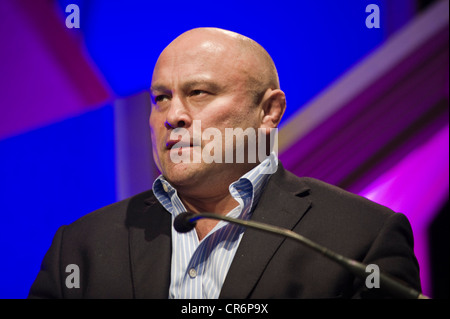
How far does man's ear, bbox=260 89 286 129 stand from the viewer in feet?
5.93

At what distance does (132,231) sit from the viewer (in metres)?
1.73

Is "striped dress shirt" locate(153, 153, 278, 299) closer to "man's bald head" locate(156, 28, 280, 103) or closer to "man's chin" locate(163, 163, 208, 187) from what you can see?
"man's chin" locate(163, 163, 208, 187)

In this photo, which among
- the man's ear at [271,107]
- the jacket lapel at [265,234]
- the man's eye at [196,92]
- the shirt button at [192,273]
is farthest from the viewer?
the man's ear at [271,107]

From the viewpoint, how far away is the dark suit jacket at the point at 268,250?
59.2 inches

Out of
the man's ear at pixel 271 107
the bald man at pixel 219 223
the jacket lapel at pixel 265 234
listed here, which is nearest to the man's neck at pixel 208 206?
the bald man at pixel 219 223

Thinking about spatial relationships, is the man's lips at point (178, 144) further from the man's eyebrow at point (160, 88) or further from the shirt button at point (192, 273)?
the shirt button at point (192, 273)

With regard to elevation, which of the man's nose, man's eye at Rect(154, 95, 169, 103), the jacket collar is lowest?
the jacket collar

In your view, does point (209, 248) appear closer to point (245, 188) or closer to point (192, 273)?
point (192, 273)

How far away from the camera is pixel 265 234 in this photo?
1.57m

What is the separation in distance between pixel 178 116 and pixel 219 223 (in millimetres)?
357

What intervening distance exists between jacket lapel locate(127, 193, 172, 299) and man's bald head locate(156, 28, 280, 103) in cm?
52

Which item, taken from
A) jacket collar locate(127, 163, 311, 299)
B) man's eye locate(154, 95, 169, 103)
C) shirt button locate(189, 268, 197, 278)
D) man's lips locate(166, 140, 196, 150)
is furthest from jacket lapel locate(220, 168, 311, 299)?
man's eye locate(154, 95, 169, 103)

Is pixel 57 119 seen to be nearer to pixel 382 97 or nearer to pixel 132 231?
pixel 132 231
